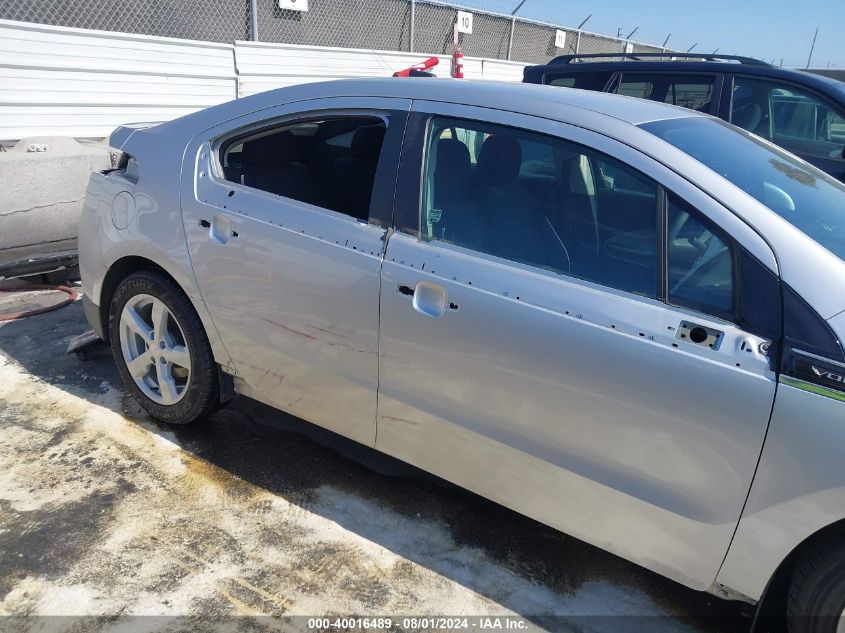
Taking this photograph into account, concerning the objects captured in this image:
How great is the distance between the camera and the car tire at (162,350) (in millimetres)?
3133

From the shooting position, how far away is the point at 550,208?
2361mm

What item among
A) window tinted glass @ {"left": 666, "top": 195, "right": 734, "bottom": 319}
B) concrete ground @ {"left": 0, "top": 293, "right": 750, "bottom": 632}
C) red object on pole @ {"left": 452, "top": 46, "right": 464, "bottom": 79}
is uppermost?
red object on pole @ {"left": 452, "top": 46, "right": 464, "bottom": 79}

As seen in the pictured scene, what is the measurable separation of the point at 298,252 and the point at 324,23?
417 inches

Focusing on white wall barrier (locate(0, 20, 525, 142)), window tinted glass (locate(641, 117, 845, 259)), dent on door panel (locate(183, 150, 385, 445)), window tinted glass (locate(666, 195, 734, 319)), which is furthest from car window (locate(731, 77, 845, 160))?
white wall barrier (locate(0, 20, 525, 142))

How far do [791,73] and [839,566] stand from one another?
179 inches

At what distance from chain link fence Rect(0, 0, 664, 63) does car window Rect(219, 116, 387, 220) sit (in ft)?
22.3

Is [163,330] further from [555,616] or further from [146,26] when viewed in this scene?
[146,26]

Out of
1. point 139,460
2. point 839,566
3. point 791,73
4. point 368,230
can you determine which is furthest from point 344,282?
point 791,73

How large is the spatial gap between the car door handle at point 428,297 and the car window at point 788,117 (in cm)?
422

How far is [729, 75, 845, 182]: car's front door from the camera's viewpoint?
5.13m

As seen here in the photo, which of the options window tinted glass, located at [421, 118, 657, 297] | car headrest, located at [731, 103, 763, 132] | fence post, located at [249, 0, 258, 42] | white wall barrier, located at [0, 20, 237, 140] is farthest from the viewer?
fence post, located at [249, 0, 258, 42]

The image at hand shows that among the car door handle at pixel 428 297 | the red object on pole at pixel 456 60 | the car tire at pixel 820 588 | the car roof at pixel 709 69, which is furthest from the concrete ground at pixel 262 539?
the red object on pole at pixel 456 60

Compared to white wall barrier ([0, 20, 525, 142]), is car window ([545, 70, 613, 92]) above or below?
above

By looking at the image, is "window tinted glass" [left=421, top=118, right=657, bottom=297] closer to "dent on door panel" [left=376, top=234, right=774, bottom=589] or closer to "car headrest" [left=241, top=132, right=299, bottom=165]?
"dent on door panel" [left=376, top=234, right=774, bottom=589]
